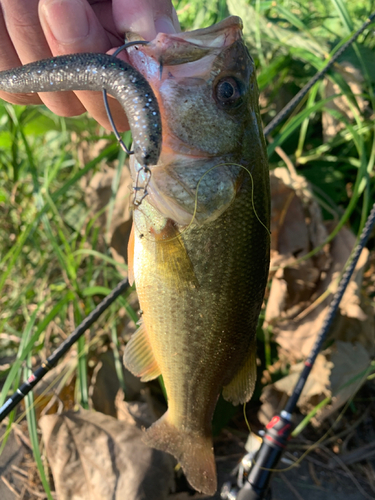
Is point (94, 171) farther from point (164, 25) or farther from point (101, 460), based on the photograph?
point (101, 460)

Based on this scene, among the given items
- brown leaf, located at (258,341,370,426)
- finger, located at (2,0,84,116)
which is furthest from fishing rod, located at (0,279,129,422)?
brown leaf, located at (258,341,370,426)

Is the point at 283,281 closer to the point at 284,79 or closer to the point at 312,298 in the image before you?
the point at 312,298

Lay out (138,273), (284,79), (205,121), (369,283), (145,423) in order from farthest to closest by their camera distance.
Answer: (284,79)
(369,283)
(145,423)
(138,273)
(205,121)

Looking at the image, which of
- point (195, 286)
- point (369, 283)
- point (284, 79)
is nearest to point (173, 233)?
point (195, 286)

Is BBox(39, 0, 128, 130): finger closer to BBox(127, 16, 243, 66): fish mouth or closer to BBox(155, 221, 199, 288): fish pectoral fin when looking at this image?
BBox(127, 16, 243, 66): fish mouth

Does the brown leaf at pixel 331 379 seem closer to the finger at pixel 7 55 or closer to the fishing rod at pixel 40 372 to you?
the fishing rod at pixel 40 372

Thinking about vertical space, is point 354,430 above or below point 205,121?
below
